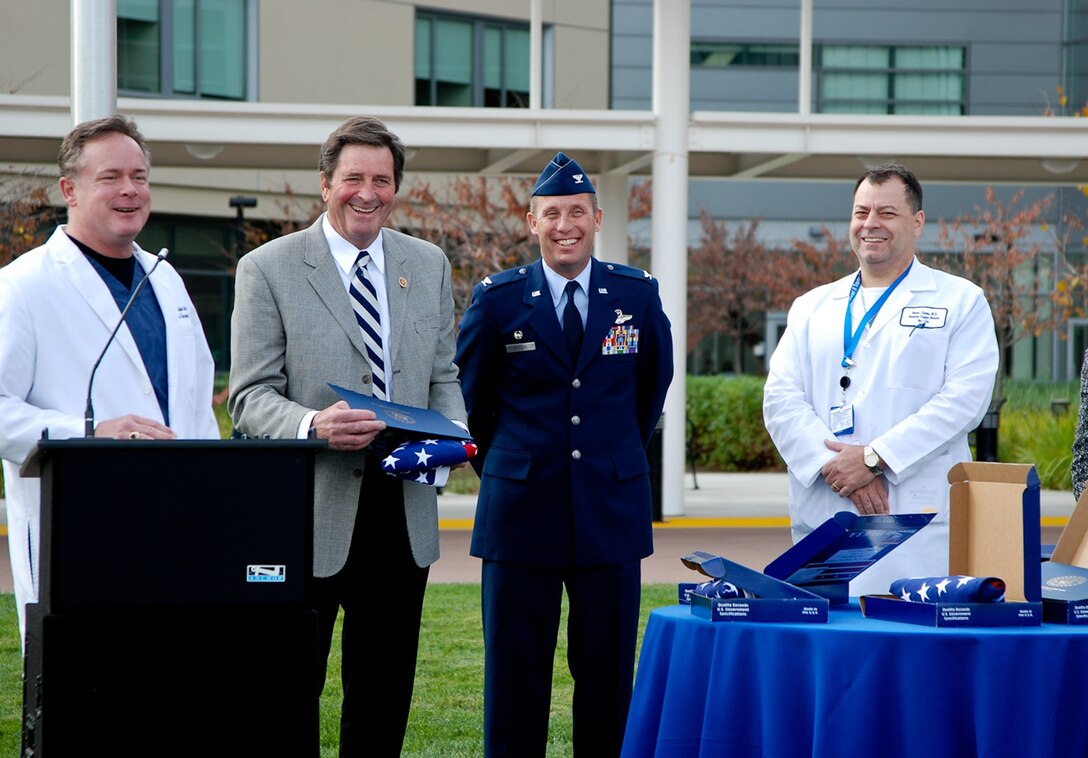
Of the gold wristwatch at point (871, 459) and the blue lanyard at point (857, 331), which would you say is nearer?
the gold wristwatch at point (871, 459)

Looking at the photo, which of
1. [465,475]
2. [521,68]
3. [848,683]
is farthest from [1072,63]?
[848,683]

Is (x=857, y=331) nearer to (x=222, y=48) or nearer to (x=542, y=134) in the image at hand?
(x=542, y=134)

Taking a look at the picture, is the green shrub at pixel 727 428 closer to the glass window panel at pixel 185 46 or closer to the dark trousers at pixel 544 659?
the glass window panel at pixel 185 46

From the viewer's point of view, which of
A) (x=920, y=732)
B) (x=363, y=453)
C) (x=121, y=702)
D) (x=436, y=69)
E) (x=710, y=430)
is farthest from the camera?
(x=436, y=69)

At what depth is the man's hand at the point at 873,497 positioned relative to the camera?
4.86 metres

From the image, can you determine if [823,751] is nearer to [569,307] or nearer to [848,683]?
[848,683]

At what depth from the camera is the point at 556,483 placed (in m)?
4.93

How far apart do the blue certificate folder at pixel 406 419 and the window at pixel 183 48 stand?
2171 cm

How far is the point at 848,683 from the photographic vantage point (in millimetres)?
3465

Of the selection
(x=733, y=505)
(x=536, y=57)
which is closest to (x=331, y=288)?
(x=536, y=57)

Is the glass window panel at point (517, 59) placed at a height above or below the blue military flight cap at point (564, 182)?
above

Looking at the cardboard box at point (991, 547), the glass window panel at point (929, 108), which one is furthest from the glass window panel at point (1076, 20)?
the cardboard box at point (991, 547)

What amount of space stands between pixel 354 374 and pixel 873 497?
1.78 metres

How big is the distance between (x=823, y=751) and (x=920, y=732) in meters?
0.23
